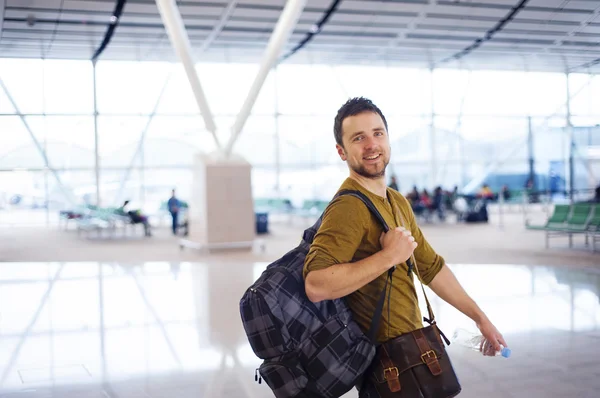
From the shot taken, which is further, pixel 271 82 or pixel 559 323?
pixel 271 82

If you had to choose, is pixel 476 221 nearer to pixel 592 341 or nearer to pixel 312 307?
pixel 592 341

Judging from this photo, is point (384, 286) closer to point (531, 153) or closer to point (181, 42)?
point (181, 42)

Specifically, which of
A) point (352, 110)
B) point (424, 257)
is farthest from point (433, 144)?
point (352, 110)

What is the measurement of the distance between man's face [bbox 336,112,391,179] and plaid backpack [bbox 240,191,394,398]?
0.15 m

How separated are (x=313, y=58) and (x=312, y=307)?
24704 mm

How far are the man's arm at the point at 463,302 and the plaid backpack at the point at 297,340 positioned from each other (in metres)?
0.46

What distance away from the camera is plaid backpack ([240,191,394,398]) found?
5.93 ft

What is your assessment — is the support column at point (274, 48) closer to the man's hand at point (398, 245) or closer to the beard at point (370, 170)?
the beard at point (370, 170)

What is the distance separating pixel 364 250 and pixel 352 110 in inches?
16.5

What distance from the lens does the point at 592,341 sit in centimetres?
543

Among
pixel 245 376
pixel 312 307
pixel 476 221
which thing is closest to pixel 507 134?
pixel 476 221

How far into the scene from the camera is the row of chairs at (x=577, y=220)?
11625 millimetres

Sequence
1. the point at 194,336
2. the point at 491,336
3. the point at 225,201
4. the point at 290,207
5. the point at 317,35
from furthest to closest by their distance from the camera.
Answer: the point at 290,207 → the point at 317,35 → the point at 225,201 → the point at 194,336 → the point at 491,336

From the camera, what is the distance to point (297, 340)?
1.83 m
